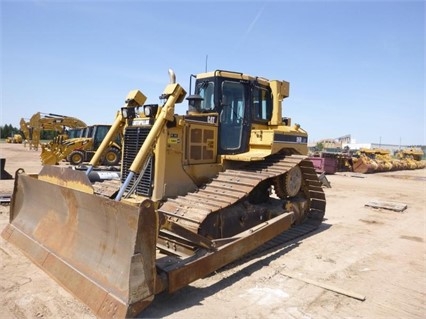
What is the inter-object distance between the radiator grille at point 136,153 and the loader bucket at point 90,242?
3.63 ft

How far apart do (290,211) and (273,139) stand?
1.39 metres

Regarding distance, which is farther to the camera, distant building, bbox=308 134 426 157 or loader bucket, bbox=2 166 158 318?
distant building, bbox=308 134 426 157

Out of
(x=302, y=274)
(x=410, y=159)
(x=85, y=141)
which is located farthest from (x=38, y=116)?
(x=410, y=159)

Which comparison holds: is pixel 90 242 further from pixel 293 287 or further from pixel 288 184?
pixel 288 184

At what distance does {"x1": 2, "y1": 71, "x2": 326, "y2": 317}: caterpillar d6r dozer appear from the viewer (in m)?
3.68

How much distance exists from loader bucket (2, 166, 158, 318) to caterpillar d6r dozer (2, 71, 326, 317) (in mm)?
13

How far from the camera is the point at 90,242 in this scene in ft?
13.8

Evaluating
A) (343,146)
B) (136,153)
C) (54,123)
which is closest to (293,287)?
(136,153)

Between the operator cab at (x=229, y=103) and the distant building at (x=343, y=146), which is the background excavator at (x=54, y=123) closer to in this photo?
the operator cab at (x=229, y=103)

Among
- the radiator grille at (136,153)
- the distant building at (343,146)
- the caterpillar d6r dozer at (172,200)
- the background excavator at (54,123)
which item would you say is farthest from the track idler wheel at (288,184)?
the distant building at (343,146)

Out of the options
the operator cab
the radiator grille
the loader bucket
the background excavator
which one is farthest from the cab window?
the background excavator

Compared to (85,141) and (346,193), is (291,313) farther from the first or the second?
(85,141)

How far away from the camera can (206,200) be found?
5.10 m

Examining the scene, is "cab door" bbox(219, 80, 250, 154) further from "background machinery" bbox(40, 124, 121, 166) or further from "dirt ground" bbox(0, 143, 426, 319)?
"background machinery" bbox(40, 124, 121, 166)
